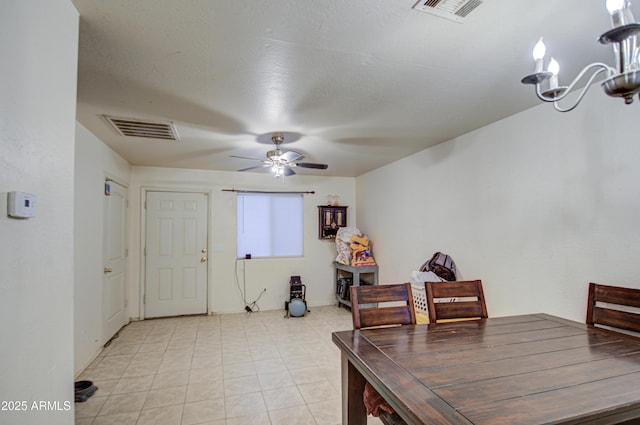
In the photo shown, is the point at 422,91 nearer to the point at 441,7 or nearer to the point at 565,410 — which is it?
the point at 441,7

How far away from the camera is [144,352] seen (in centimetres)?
352

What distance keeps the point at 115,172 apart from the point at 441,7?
4.10m

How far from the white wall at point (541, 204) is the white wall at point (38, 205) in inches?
121

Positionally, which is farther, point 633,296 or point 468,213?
point 468,213

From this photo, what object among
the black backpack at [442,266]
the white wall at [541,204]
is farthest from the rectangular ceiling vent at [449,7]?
the black backpack at [442,266]

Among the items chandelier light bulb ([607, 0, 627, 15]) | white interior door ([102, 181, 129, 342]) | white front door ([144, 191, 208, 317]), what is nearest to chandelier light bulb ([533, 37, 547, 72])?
chandelier light bulb ([607, 0, 627, 15])

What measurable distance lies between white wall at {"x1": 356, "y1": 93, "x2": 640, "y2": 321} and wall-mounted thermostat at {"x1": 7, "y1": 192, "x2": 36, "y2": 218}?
10.1 ft

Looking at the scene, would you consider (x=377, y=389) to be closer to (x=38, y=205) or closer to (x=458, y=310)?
(x=458, y=310)

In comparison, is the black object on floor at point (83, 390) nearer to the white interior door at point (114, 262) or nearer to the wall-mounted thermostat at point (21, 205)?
the white interior door at point (114, 262)

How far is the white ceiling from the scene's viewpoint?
143 centimetres

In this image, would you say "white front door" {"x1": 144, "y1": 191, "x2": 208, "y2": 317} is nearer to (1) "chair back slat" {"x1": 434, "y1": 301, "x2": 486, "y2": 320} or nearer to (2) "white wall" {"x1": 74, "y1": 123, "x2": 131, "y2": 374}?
(2) "white wall" {"x1": 74, "y1": 123, "x2": 131, "y2": 374}

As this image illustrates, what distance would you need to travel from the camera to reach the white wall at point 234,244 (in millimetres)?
4789

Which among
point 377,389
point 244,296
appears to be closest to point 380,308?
point 377,389

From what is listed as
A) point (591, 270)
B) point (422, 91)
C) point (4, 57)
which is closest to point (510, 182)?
point (591, 270)
